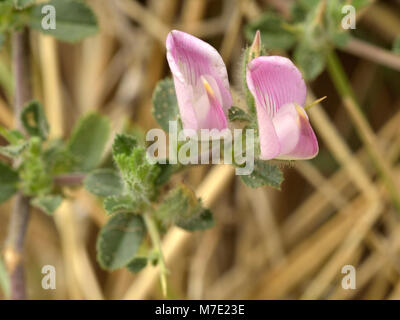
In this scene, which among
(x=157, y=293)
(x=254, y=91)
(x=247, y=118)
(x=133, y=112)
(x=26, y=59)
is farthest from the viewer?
(x=133, y=112)

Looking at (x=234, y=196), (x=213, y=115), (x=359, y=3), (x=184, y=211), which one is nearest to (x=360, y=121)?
(x=359, y=3)

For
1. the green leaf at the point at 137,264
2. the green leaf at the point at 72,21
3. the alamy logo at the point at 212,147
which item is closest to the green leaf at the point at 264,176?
the alamy logo at the point at 212,147

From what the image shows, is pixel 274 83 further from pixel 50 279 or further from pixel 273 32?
pixel 50 279

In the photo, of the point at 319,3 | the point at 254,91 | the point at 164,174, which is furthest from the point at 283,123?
the point at 319,3

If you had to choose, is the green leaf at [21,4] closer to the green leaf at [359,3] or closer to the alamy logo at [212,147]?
the alamy logo at [212,147]

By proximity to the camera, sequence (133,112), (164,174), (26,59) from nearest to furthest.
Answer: (164,174) < (26,59) < (133,112)
